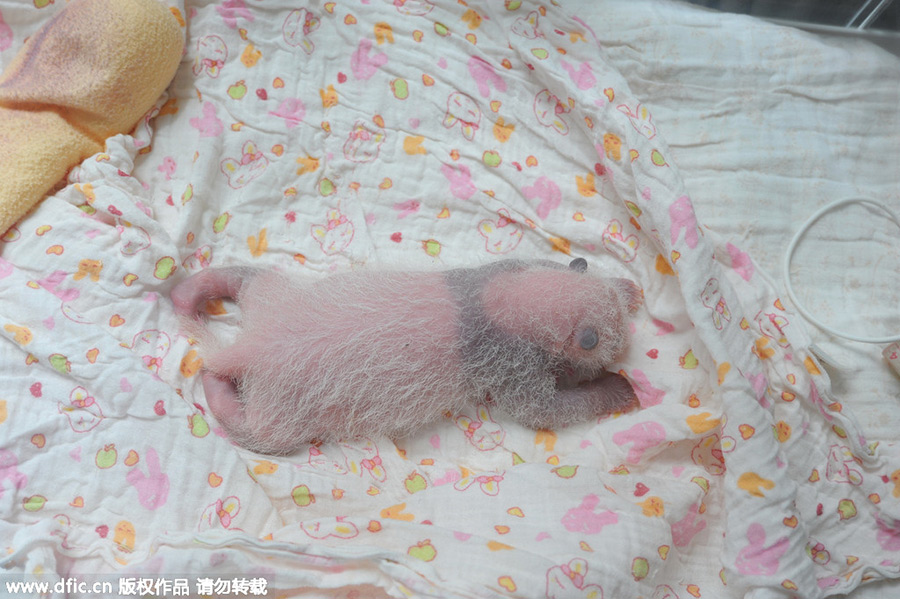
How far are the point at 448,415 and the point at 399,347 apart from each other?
0.28 meters

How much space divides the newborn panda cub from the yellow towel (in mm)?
499

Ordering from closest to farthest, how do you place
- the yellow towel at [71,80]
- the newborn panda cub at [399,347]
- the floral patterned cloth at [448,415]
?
the floral patterned cloth at [448,415], the newborn panda cub at [399,347], the yellow towel at [71,80]

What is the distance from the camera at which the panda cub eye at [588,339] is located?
1.51 meters

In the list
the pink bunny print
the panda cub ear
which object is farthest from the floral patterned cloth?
the panda cub ear

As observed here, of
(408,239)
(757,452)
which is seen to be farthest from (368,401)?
(757,452)

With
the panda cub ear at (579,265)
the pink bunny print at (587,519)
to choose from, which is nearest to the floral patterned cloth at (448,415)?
the pink bunny print at (587,519)

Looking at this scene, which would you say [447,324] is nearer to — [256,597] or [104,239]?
[256,597]

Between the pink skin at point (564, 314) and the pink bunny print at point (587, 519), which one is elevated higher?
the pink skin at point (564, 314)

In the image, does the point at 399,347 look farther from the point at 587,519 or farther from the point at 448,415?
the point at 587,519

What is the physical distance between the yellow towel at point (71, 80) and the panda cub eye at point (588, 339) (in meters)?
1.39

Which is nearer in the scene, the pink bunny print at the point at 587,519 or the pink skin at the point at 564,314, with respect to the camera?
the pink bunny print at the point at 587,519

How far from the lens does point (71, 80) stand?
1.66 metres

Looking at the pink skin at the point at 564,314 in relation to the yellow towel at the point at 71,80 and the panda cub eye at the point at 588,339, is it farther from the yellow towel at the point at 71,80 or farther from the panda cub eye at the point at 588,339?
the yellow towel at the point at 71,80

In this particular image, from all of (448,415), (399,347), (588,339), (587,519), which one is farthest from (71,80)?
(587,519)
